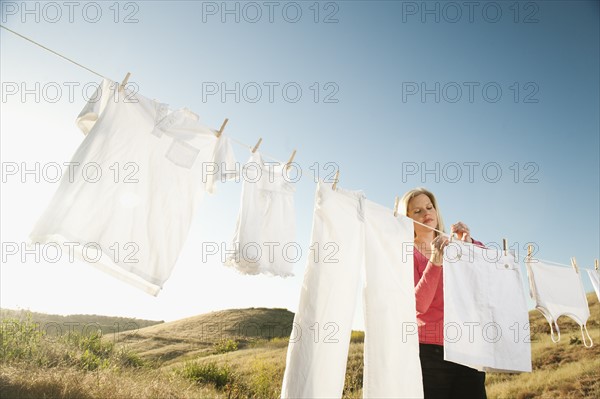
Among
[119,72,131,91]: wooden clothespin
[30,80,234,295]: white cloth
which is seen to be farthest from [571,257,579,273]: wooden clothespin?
[119,72,131,91]: wooden clothespin

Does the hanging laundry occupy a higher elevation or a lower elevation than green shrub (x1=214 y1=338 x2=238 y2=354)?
higher

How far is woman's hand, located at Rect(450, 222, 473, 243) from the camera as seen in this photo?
107 inches

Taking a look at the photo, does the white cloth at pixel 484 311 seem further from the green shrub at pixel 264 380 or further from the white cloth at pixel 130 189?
the green shrub at pixel 264 380

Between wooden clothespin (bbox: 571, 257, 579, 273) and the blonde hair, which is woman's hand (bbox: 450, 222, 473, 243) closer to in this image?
the blonde hair

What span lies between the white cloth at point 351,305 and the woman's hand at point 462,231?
1.61ft

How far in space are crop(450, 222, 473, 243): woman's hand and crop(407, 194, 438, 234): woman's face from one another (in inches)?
6.2

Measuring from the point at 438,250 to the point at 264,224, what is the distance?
1.17 meters

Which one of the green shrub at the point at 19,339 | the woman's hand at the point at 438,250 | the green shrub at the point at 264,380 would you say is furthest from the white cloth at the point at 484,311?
the green shrub at the point at 19,339

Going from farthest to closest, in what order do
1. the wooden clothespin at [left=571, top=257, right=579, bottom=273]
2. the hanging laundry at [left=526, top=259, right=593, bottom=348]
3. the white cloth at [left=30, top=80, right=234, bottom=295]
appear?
the wooden clothespin at [left=571, top=257, right=579, bottom=273] < the hanging laundry at [left=526, top=259, right=593, bottom=348] < the white cloth at [left=30, top=80, right=234, bottom=295]

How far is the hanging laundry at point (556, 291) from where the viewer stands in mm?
3148

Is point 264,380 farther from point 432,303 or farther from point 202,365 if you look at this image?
point 432,303

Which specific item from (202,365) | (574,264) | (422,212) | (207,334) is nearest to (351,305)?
(422,212)

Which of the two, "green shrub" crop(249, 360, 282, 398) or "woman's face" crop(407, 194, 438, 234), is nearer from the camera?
"woman's face" crop(407, 194, 438, 234)

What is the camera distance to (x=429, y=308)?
99.7 inches
